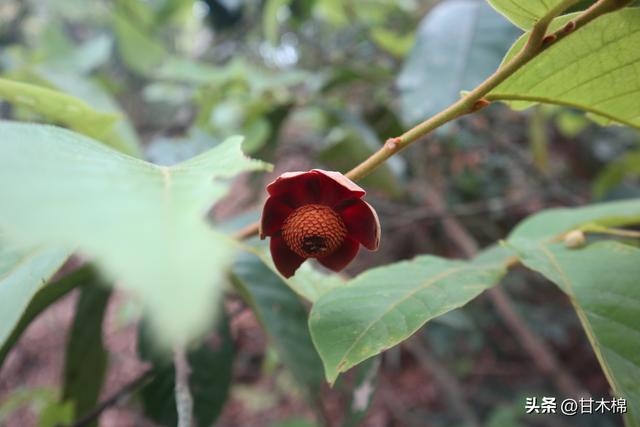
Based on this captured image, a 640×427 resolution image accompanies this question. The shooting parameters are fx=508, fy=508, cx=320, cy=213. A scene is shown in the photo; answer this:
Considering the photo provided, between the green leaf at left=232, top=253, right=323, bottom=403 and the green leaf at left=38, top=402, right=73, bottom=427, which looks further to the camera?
the green leaf at left=38, top=402, right=73, bottom=427

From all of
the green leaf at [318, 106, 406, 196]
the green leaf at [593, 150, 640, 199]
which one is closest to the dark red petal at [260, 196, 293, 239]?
the green leaf at [318, 106, 406, 196]

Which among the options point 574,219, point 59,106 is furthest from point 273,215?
point 574,219

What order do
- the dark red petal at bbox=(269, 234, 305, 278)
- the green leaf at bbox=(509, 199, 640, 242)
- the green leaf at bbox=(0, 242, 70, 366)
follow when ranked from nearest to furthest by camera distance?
the green leaf at bbox=(0, 242, 70, 366), the dark red petal at bbox=(269, 234, 305, 278), the green leaf at bbox=(509, 199, 640, 242)

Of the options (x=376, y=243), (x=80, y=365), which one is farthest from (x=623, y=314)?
(x=80, y=365)

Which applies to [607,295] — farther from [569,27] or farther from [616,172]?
[616,172]

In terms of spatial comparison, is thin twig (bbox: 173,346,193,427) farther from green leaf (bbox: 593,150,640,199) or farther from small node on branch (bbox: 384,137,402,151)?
green leaf (bbox: 593,150,640,199)
